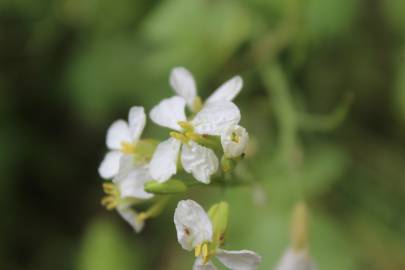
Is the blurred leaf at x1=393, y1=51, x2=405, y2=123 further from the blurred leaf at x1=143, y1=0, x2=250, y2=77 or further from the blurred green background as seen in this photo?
the blurred leaf at x1=143, y1=0, x2=250, y2=77

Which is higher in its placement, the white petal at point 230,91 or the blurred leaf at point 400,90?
the white petal at point 230,91

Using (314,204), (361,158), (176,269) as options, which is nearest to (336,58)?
(361,158)

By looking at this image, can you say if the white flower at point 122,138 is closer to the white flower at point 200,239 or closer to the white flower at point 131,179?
the white flower at point 131,179

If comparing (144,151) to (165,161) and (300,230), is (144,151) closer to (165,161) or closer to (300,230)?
(165,161)

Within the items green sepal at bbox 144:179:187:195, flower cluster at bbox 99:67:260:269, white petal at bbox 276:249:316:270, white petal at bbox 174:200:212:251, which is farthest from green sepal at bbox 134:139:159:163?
white petal at bbox 276:249:316:270

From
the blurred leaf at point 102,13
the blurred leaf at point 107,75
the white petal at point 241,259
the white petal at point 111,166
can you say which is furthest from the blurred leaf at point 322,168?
the white petal at point 241,259

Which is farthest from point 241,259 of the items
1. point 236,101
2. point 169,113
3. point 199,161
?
point 236,101
